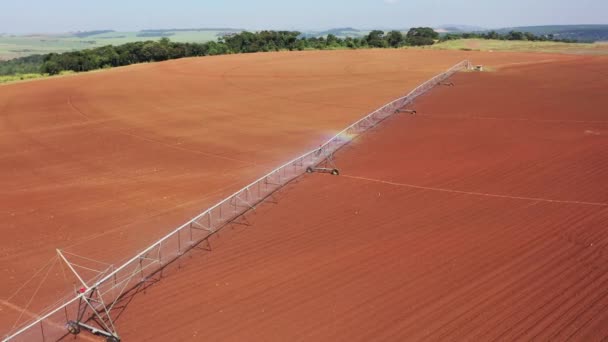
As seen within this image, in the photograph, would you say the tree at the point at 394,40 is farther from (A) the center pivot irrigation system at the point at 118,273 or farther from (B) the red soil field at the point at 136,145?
(A) the center pivot irrigation system at the point at 118,273

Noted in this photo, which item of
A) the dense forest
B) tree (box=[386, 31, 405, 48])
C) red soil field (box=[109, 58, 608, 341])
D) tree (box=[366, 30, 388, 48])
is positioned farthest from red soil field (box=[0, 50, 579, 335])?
tree (box=[386, 31, 405, 48])

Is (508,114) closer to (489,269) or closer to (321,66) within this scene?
(489,269)

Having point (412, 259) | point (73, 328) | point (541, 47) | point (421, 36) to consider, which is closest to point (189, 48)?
point (421, 36)

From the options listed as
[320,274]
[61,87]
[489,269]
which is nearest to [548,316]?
[489,269]

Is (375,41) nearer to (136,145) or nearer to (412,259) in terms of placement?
(136,145)

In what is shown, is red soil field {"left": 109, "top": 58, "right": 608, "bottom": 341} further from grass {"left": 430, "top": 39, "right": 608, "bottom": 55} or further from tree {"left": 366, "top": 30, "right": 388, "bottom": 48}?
tree {"left": 366, "top": 30, "right": 388, "bottom": 48}

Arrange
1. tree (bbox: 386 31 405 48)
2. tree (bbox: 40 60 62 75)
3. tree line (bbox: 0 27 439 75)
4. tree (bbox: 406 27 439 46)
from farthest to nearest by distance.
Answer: tree (bbox: 406 27 439 46) < tree (bbox: 386 31 405 48) < tree line (bbox: 0 27 439 75) < tree (bbox: 40 60 62 75)

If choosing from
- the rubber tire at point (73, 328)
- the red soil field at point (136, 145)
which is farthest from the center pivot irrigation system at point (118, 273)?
the red soil field at point (136, 145)
